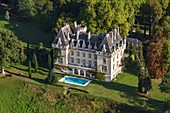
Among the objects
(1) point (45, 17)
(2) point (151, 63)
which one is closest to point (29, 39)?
(1) point (45, 17)

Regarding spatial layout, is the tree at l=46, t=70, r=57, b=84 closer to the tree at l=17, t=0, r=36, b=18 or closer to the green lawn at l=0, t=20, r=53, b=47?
the green lawn at l=0, t=20, r=53, b=47

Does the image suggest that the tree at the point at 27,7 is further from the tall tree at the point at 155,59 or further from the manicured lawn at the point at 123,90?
the tall tree at the point at 155,59

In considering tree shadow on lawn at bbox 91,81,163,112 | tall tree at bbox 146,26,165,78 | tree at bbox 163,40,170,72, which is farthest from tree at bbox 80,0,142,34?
tree shadow on lawn at bbox 91,81,163,112

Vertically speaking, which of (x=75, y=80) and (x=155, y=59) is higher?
(x=155, y=59)

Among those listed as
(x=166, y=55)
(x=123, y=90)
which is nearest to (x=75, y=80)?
(x=123, y=90)

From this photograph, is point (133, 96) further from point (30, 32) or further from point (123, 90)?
point (30, 32)

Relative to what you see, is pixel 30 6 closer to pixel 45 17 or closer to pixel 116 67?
pixel 45 17
